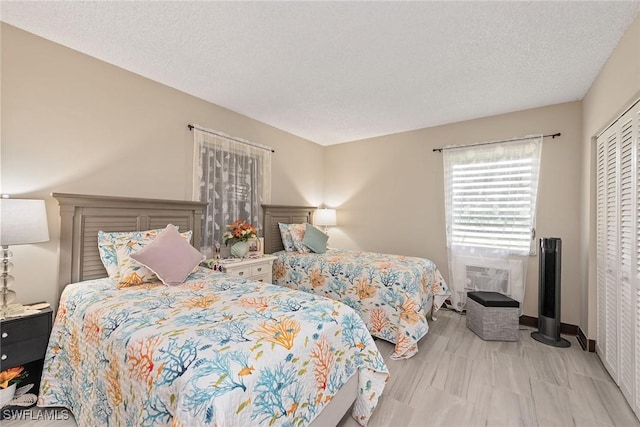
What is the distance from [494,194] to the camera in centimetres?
349

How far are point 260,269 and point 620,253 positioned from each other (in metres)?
3.17

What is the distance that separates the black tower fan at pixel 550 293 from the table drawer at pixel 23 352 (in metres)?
4.31

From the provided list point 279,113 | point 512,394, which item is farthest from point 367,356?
point 279,113

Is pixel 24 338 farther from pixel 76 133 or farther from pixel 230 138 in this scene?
pixel 230 138

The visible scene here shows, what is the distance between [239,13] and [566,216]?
3851mm

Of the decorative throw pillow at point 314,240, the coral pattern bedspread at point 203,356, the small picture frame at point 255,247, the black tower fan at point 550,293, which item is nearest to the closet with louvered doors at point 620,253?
the black tower fan at point 550,293

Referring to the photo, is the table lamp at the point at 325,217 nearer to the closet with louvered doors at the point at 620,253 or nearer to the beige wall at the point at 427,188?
the beige wall at the point at 427,188

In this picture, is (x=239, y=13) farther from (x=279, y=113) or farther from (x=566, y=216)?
(x=566, y=216)

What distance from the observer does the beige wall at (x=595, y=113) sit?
5.97 feet

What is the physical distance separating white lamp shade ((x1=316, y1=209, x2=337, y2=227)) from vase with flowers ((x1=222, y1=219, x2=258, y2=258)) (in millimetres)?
1554

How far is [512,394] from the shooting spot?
2.01 m

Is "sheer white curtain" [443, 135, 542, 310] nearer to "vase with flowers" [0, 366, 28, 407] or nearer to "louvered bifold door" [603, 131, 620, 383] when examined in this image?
"louvered bifold door" [603, 131, 620, 383]

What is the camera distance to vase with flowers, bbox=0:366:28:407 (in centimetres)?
172

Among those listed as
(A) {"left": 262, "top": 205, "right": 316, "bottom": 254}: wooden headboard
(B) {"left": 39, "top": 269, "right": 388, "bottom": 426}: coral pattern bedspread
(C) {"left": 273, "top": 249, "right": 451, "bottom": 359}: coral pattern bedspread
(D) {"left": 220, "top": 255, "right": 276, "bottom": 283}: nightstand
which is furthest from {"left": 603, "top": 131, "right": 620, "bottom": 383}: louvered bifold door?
(A) {"left": 262, "top": 205, "right": 316, "bottom": 254}: wooden headboard
